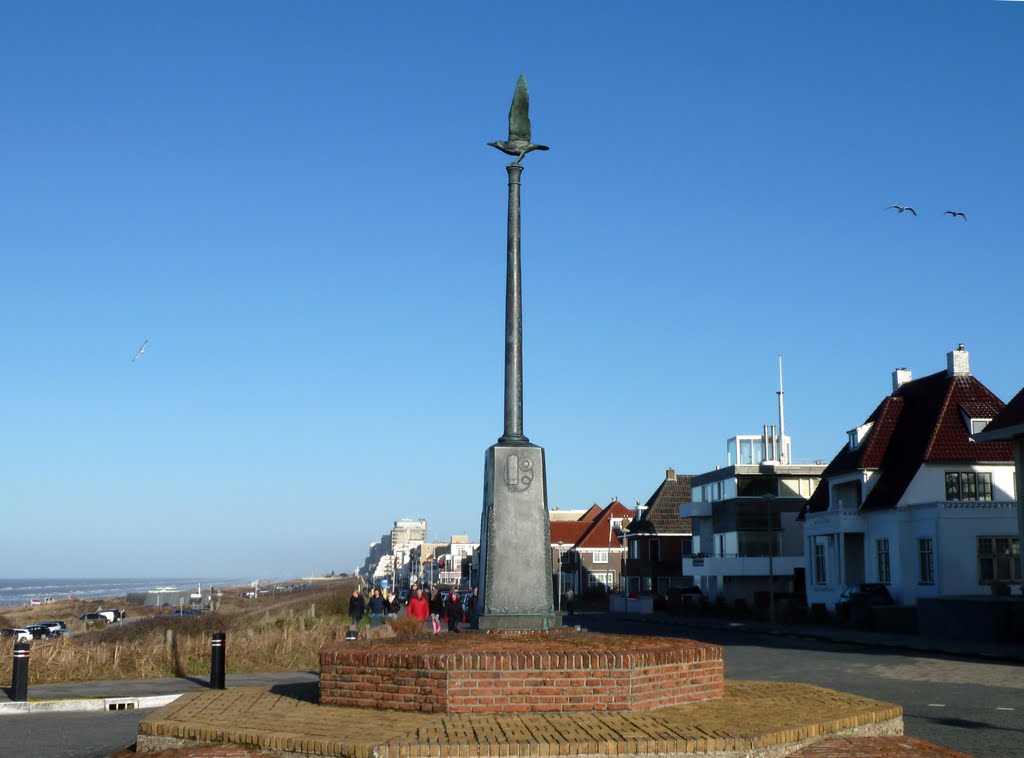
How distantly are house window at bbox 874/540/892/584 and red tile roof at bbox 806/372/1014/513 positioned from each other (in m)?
1.42

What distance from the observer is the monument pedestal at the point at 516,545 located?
40.8 feet

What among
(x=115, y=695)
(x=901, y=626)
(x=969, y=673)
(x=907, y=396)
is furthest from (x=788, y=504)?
(x=115, y=695)

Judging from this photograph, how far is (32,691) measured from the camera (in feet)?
57.3

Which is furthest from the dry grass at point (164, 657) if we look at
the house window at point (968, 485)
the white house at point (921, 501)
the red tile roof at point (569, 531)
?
the red tile roof at point (569, 531)

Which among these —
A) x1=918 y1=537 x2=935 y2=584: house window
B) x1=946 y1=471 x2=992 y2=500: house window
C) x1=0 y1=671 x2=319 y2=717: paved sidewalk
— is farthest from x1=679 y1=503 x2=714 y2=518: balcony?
x1=0 y1=671 x2=319 y2=717: paved sidewalk

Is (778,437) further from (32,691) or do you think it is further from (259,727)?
(259,727)

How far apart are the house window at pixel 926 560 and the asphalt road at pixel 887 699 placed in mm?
12806

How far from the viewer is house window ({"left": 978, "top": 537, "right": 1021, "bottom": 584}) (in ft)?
129

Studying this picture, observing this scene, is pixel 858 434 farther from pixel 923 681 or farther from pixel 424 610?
pixel 923 681

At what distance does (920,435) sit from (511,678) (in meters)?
37.9

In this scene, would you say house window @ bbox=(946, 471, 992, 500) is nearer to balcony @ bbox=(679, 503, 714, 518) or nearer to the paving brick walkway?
balcony @ bbox=(679, 503, 714, 518)

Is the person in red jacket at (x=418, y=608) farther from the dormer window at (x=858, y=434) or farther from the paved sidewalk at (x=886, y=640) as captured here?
the dormer window at (x=858, y=434)

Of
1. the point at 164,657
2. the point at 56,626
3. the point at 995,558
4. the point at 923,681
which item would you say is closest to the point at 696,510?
the point at 995,558

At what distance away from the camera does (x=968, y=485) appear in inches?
1672
